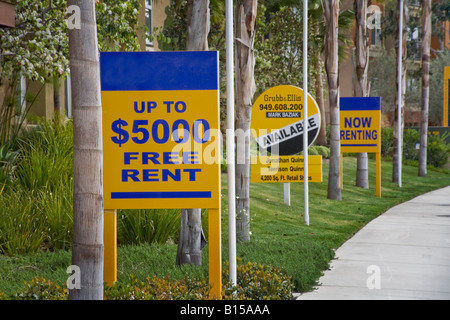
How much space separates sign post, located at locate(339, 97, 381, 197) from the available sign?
214 inches

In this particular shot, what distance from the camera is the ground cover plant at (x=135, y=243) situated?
7.73 metres

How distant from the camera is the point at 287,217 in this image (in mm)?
15281

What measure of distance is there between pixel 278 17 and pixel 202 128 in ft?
75.7

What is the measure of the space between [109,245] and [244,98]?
16.7 ft

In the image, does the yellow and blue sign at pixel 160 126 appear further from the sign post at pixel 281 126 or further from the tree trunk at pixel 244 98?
the sign post at pixel 281 126

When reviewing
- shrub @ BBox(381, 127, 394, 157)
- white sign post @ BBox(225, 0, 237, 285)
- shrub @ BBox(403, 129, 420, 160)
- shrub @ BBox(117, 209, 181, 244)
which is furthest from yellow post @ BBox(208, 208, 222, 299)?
shrub @ BBox(403, 129, 420, 160)

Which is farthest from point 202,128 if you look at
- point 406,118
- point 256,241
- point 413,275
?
point 406,118

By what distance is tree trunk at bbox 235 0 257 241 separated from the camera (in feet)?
37.6

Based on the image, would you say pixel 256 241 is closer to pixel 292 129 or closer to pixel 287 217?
pixel 287 217

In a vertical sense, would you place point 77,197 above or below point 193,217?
above

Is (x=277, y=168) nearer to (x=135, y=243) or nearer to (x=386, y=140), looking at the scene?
(x=135, y=243)

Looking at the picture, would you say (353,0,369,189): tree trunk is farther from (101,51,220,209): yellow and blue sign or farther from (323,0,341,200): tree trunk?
(101,51,220,209): yellow and blue sign

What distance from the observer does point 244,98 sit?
1152 cm

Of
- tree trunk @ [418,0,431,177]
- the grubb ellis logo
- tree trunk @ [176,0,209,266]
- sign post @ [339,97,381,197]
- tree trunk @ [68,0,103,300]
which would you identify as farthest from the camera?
tree trunk @ [418,0,431,177]
